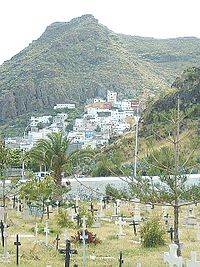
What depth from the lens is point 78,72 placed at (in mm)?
154250

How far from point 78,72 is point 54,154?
12752 cm

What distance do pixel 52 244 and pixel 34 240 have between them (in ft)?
3.34

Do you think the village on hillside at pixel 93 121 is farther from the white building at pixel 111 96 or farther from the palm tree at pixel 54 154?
the palm tree at pixel 54 154

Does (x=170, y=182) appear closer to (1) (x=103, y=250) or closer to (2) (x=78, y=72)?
(1) (x=103, y=250)

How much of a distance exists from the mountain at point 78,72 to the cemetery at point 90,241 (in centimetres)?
10765

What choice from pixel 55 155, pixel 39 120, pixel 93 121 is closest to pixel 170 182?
pixel 55 155

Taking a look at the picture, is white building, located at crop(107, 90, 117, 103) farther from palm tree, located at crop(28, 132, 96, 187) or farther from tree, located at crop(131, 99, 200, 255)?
tree, located at crop(131, 99, 200, 255)

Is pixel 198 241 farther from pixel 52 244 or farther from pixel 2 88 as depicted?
pixel 2 88

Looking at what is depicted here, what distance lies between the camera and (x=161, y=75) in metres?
166

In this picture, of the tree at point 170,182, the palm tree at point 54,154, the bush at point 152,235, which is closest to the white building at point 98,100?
the palm tree at point 54,154

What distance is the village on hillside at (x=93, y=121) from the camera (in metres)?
112

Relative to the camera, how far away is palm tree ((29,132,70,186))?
28.0m

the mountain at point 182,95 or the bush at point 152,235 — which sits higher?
the mountain at point 182,95

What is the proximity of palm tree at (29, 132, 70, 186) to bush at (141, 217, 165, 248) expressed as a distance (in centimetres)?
1175
